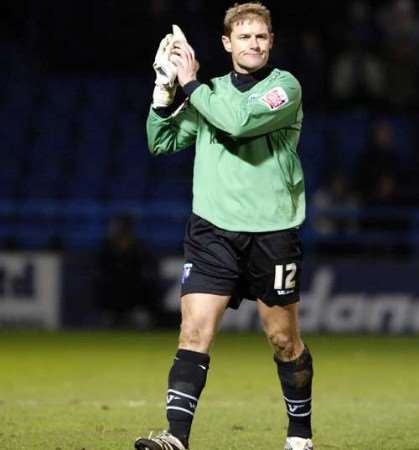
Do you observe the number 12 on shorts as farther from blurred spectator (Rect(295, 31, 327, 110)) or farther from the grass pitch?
blurred spectator (Rect(295, 31, 327, 110))

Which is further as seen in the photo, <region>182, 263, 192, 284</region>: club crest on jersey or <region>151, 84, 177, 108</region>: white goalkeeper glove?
<region>151, 84, 177, 108</region>: white goalkeeper glove

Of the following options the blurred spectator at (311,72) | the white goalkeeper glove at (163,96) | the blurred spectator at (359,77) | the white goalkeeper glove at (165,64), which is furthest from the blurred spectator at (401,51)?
the white goalkeeper glove at (165,64)

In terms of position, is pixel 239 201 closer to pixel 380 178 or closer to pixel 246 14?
pixel 246 14

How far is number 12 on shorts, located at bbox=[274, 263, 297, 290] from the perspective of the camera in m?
7.05

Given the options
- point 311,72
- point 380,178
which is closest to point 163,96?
point 380,178

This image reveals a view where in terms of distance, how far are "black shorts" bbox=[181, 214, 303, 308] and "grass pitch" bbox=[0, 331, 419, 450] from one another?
1080 mm

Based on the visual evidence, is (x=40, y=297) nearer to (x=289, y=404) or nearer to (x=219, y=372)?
(x=219, y=372)

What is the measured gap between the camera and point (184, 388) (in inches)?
273

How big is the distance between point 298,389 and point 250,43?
1.71m

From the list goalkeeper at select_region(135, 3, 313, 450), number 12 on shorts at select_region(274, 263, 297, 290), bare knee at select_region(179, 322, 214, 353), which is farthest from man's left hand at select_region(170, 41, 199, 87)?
bare knee at select_region(179, 322, 214, 353)

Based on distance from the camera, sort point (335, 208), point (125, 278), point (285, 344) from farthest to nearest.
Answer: point (335, 208), point (125, 278), point (285, 344)

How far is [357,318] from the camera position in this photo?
17.3m

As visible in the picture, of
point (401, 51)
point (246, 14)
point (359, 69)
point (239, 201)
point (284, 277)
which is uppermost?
point (246, 14)

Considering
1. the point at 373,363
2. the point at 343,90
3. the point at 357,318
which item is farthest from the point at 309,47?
the point at 373,363
